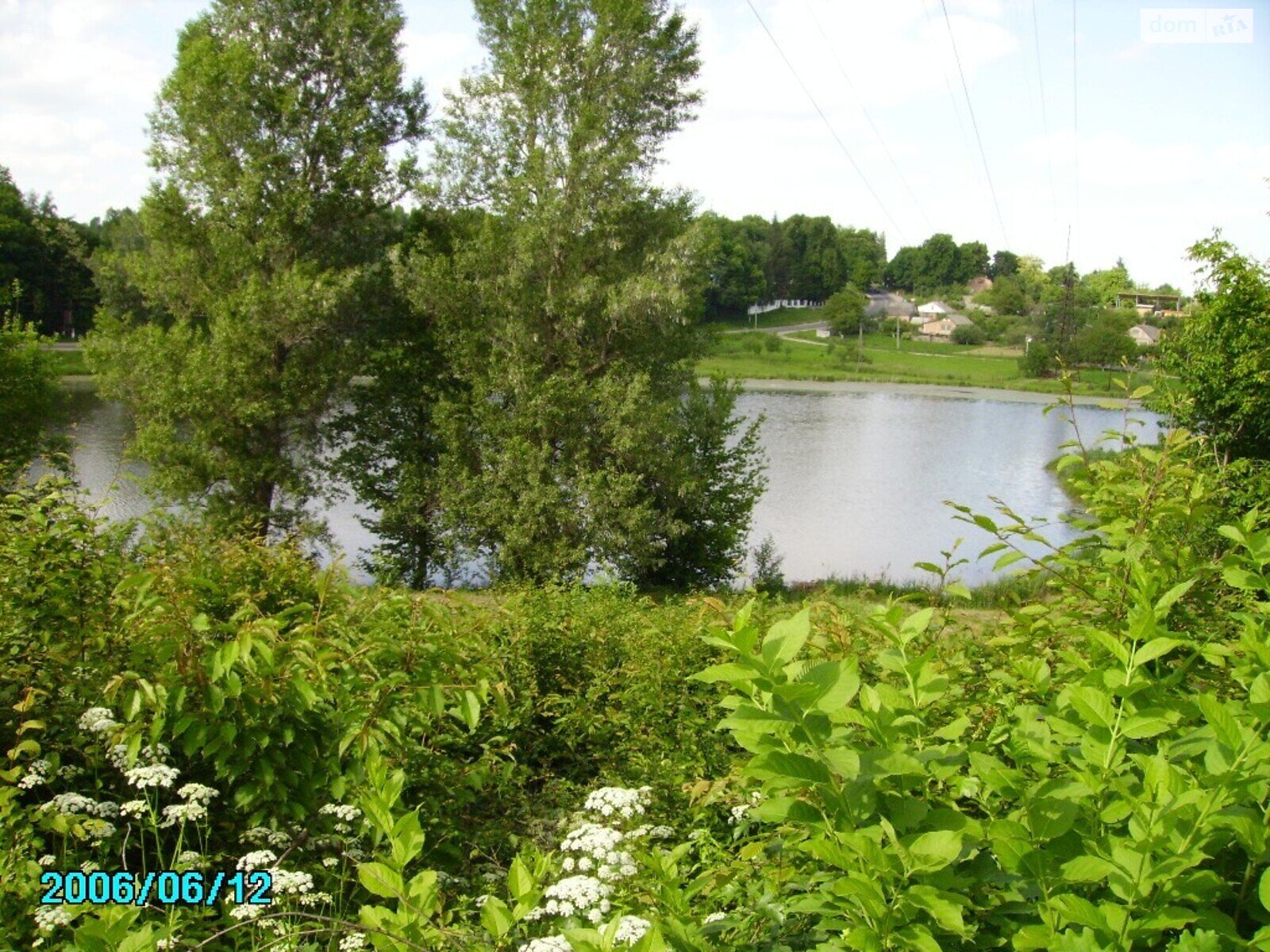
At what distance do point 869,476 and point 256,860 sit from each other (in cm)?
2725

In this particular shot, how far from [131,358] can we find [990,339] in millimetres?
57761

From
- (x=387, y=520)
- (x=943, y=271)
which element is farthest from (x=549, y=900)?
(x=943, y=271)

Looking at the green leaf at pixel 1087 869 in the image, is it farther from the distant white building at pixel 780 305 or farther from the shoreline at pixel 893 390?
the distant white building at pixel 780 305

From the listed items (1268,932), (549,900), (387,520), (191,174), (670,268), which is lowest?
(387,520)

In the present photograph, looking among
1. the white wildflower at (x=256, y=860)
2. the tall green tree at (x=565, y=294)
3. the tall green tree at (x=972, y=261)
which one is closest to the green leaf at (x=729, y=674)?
the white wildflower at (x=256, y=860)

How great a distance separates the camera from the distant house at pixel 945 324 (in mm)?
69594

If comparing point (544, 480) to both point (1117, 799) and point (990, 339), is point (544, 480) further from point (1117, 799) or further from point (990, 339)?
point (990, 339)

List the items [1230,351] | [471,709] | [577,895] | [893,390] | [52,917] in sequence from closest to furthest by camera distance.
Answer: [52,917] < [577,895] < [471,709] < [1230,351] < [893,390]

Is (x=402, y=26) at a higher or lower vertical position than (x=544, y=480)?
higher

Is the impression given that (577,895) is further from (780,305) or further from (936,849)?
(780,305)

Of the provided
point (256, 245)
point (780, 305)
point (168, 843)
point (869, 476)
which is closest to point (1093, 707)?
point (168, 843)

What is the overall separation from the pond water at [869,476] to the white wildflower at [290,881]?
30.5ft

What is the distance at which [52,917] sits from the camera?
207 centimetres

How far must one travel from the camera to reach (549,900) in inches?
88.7
